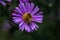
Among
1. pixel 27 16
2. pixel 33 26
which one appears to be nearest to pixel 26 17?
pixel 27 16

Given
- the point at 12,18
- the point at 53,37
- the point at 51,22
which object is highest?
the point at 12,18

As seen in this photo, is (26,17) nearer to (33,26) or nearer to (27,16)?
(27,16)

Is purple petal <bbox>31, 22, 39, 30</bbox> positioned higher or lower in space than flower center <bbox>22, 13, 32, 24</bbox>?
lower

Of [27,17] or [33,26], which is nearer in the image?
[33,26]

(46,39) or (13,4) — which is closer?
(13,4)

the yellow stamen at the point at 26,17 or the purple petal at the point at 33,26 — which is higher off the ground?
the yellow stamen at the point at 26,17

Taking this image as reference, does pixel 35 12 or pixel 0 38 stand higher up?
pixel 35 12

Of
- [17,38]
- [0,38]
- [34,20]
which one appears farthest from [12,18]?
[0,38]

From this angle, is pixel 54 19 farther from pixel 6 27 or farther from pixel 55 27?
pixel 6 27
